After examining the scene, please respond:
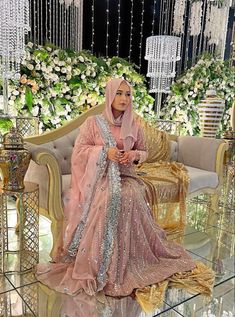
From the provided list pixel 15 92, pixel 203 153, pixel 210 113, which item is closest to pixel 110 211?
pixel 203 153

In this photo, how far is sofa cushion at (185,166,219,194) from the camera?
3027mm

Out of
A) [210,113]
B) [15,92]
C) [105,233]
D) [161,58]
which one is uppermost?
[161,58]

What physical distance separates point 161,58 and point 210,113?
936 millimetres

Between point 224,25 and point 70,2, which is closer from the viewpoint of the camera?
point 70,2

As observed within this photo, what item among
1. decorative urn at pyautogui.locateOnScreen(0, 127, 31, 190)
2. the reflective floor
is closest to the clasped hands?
decorative urn at pyautogui.locateOnScreen(0, 127, 31, 190)

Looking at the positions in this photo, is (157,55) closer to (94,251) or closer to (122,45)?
(122,45)

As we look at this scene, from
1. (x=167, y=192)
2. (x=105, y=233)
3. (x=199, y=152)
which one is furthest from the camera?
(x=199, y=152)

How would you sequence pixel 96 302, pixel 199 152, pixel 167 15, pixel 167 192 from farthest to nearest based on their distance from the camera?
1. pixel 167 15
2. pixel 199 152
3. pixel 167 192
4. pixel 96 302

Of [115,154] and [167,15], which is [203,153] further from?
[167,15]

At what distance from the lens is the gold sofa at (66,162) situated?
2.30 m

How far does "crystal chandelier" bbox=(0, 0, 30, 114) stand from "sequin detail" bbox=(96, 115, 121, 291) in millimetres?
1430

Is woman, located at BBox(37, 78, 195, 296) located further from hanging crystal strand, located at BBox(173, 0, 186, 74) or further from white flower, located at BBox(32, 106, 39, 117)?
hanging crystal strand, located at BBox(173, 0, 186, 74)

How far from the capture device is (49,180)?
7.68ft

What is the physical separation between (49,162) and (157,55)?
2.53m
